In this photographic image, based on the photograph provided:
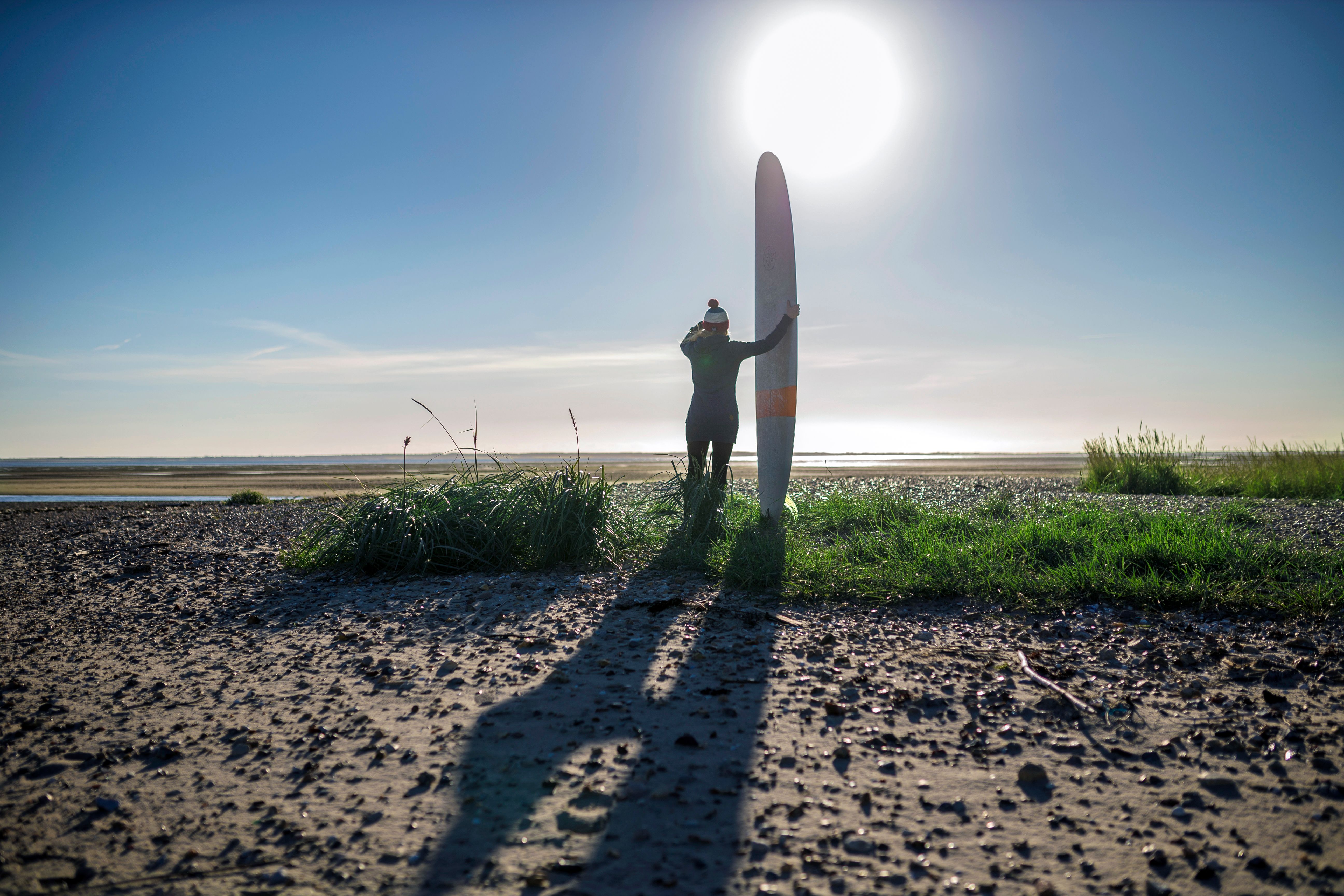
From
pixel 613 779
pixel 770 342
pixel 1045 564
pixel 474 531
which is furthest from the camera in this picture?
pixel 770 342

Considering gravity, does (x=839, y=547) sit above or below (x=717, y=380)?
below

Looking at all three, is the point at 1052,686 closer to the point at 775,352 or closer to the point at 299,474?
the point at 775,352

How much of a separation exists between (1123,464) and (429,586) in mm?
13151

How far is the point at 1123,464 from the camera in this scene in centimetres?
1282

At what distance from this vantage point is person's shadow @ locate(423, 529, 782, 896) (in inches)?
72.6

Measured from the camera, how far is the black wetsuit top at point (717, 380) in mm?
6680

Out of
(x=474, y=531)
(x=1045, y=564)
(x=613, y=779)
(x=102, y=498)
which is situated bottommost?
(x=613, y=779)

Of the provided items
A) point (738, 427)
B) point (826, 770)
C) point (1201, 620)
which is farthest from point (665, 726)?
point (738, 427)

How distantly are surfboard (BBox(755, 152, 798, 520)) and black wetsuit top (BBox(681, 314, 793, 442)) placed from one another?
38 centimetres

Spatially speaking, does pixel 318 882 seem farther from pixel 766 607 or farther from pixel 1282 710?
pixel 1282 710

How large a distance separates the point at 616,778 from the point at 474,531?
12.4 ft

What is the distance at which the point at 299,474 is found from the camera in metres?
29.2

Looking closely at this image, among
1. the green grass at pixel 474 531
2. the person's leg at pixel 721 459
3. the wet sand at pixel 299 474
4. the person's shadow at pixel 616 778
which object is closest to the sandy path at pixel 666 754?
the person's shadow at pixel 616 778

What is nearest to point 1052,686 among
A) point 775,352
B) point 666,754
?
point 666,754
